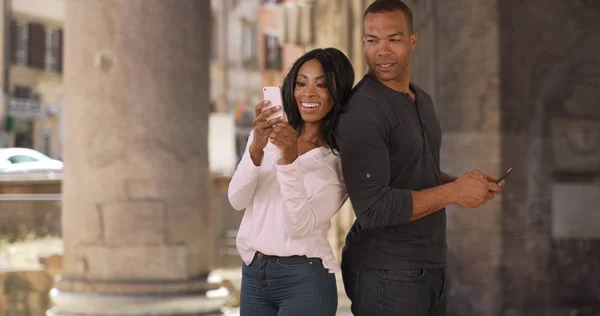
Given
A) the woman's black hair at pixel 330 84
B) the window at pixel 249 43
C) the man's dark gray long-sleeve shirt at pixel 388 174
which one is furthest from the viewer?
the window at pixel 249 43

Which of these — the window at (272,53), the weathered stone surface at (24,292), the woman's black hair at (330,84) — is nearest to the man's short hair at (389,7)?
the woman's black hair at (330,84)

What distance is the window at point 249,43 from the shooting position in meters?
38.7

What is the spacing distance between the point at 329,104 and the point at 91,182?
308 centimetres

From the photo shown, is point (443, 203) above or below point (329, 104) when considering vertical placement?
below

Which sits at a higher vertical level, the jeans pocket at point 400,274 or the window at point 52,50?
the window at point 52,50

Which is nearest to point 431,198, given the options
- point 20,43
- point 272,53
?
point 20,43

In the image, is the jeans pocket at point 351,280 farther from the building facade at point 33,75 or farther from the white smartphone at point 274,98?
the building facade at point 33,75

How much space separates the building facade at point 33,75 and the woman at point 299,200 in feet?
15.8

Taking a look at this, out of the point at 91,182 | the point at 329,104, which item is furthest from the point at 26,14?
the point at 329,104

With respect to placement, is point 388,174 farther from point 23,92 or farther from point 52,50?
point 23,92

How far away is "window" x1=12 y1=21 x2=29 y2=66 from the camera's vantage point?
1617cm

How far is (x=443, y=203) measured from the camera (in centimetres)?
292

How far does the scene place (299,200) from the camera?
3066 millimetres

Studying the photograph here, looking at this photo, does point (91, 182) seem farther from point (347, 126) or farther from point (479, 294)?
point (347, 126)
